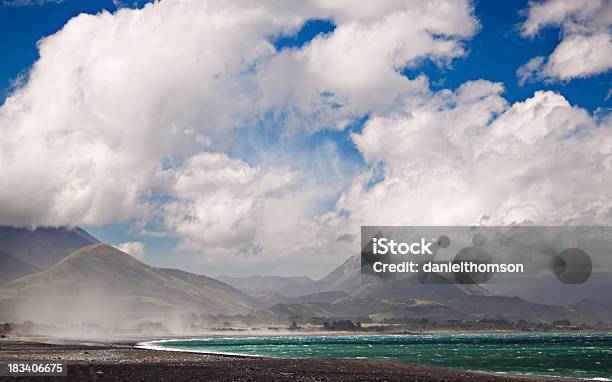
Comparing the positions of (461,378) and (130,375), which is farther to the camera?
(461,378)

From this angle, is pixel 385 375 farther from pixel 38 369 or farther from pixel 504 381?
pixel 38 369

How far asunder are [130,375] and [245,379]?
1352 cm

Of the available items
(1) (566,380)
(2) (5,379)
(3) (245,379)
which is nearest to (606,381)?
(1) (566,380)

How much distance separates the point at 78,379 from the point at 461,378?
45.5 m

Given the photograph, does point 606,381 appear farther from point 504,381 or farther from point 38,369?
point 38,369

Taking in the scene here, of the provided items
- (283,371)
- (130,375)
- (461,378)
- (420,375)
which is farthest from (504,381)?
(130,375)

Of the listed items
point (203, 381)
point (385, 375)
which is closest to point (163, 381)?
point (203, 381)

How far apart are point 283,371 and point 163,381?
19910 millimetres

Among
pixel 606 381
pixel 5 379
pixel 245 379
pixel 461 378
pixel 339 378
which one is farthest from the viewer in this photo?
pixel 606 381

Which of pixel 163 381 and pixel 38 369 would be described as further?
pixel 38 369

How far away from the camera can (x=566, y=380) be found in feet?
243

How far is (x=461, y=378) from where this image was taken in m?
69.9

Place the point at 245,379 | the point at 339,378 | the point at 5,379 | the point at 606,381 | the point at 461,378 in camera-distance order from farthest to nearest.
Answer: the point at 606,381
the point at 461,378
the point at 339,378
the point at 245,379
the point at 5,379

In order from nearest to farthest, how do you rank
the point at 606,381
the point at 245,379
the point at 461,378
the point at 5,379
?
the point at 5,379 → the point at 245,379 → the point at 461,378 → the point at 606,381
